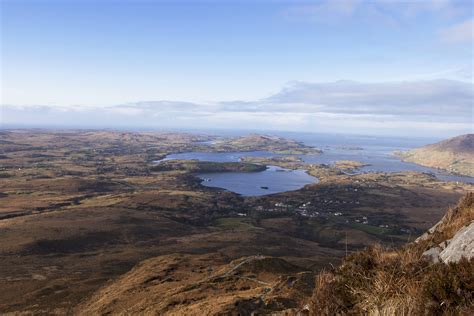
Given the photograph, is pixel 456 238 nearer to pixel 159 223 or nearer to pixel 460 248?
pixel 460 248

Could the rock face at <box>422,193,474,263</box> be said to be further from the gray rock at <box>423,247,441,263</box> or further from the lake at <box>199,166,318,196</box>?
the lake at <box>199,166,318,196</box>

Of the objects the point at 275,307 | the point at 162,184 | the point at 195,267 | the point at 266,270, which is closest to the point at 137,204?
the point at 162,184

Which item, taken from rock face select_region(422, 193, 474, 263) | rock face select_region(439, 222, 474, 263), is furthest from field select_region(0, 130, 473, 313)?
rock face select_region(439, 222, 474, 263)

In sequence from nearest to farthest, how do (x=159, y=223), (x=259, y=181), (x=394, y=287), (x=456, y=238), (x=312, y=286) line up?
1. (x=394, y=287)
2. (x=456, y=238)
3. (x=312, y=286)
4. (x=159, y=223)
5. (x=259, y=181)

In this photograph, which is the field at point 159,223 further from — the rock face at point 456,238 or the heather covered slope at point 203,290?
the heather covered slope at point 203,290

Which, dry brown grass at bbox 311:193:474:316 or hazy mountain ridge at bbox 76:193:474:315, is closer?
dry brown grass at bbox 311:193:474:316

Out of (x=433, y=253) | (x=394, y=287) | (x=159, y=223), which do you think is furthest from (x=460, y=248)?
(x=159, y=223)

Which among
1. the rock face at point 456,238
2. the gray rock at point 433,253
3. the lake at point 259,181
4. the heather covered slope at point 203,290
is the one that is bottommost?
the lake at point 259,181

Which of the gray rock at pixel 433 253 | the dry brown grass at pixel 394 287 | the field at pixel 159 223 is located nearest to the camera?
the dry brown grass at pixel 394 287

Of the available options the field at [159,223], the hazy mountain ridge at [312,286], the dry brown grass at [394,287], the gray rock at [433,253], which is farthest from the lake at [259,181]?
the dry brown grass at [394,287]
